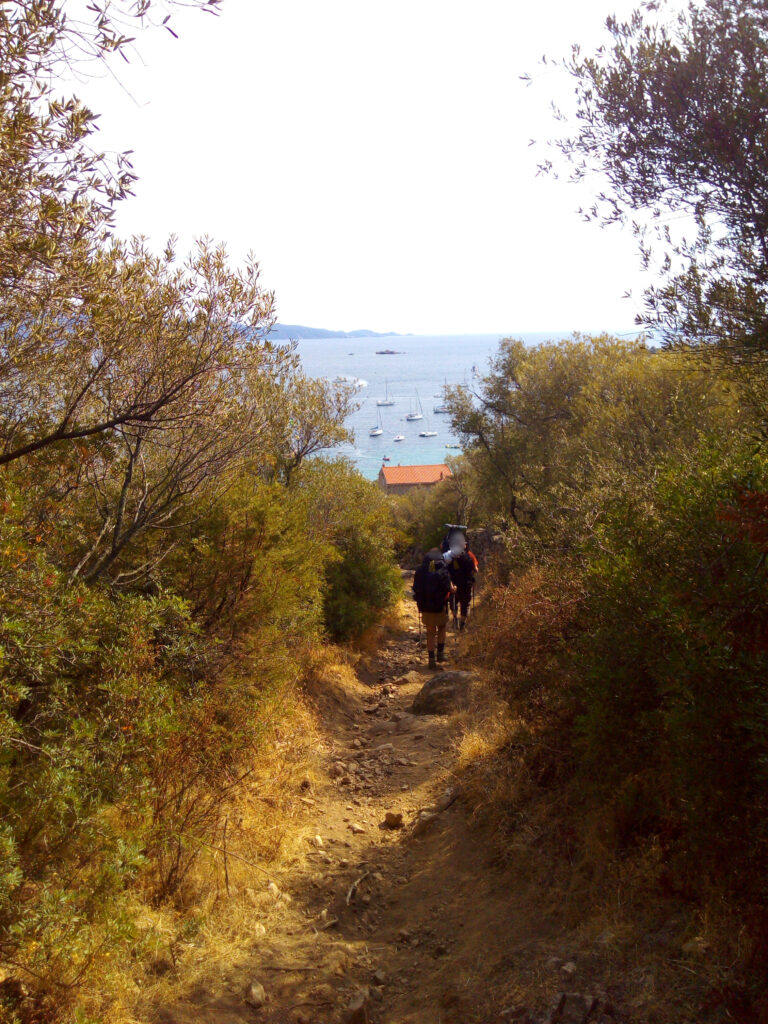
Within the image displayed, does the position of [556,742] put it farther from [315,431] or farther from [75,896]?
[315,431]

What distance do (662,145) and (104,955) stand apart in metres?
7.14

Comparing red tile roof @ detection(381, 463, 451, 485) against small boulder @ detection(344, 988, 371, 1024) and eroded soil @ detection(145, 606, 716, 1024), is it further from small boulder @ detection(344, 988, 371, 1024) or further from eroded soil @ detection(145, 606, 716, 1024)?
small boulder @ detection(344, 988, 371, 1024)

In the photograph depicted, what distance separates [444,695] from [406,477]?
47.2 m

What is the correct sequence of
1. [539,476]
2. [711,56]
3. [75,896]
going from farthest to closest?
[539,476], [711,56], [75,896]

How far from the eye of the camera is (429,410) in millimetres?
129125

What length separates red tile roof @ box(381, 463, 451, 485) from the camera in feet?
184

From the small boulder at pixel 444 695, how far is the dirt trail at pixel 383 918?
2.43ft

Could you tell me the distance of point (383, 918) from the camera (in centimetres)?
562

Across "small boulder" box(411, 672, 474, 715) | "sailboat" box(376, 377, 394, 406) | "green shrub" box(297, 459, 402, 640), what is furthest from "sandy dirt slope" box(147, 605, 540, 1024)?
"sailboat" box(376, 377, 394, 406)

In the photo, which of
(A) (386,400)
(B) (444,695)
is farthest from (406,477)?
(A) (386,400)

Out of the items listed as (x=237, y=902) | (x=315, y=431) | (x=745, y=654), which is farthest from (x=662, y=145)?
(x=315, y=431)

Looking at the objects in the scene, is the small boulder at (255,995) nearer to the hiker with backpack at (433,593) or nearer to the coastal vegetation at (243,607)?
the coastal vegetation at (243,607)

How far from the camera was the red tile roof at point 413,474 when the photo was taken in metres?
55.9

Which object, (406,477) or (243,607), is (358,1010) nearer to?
(243,607)
